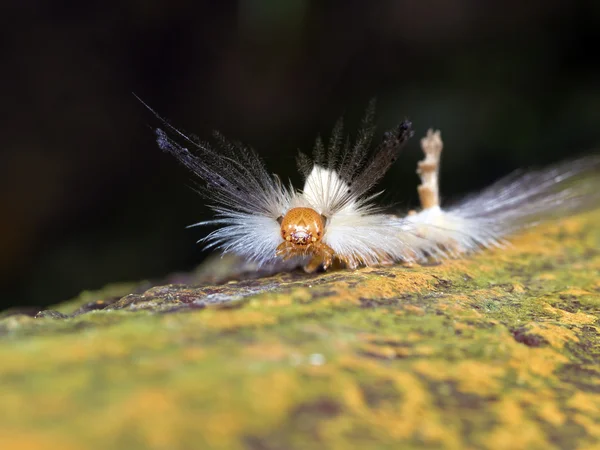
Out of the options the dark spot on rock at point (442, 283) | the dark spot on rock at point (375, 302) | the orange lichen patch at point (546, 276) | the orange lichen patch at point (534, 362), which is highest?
the orange lichen patch at point (546, 276)

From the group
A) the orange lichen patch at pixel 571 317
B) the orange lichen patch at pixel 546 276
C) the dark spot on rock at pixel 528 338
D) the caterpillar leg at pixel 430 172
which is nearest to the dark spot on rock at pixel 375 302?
the dark spot on rock at pixel 528 338

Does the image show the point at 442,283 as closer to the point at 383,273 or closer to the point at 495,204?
the point at 383,273

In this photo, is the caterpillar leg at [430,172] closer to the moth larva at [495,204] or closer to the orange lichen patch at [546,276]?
the moth larva at [495,204]

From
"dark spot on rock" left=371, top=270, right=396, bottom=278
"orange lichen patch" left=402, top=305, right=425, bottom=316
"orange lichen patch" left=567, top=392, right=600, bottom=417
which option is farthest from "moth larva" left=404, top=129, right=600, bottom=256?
"orange lichen patch" left=567, top=392, right=600, bottom=417

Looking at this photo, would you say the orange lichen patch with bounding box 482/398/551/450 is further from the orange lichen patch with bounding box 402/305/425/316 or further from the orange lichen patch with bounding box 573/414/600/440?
the orange lichen patch with bounding box 402/305/425/316

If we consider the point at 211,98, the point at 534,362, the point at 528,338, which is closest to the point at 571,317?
the point at 528,338

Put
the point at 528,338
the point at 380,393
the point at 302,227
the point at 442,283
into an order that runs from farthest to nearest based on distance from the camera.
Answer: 1. the point at 302,227
2. the point at 442,283
3. the point at 528,338
4. the point at 380,393

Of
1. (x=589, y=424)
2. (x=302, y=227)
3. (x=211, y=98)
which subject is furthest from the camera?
(x=211, y=98)
